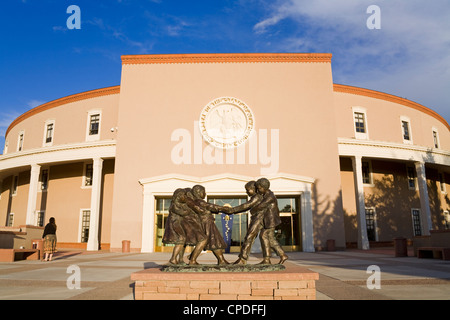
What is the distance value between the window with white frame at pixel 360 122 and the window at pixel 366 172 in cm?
206

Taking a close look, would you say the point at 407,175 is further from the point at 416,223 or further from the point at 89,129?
the point at 89,129

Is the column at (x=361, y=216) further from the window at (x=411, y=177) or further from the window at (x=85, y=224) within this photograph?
the window at (x=85, y=224)

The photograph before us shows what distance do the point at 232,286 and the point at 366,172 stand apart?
23.1 meters

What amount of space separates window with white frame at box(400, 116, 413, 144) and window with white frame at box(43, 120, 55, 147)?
93.9 ft

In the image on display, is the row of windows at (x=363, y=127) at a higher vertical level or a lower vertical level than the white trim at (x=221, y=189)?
higher

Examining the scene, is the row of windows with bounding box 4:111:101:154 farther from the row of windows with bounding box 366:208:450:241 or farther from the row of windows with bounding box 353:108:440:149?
the row of windows with bounding box 366:208:450:241

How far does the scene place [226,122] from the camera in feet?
73.5

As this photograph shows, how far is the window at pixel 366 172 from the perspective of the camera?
25.8 m

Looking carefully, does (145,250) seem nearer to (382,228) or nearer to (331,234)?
(331,234)

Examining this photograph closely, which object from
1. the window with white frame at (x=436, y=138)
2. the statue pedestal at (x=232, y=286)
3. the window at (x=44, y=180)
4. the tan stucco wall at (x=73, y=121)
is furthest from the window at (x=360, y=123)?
the window at (x=44, y=180)

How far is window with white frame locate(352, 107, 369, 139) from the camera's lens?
25.8m

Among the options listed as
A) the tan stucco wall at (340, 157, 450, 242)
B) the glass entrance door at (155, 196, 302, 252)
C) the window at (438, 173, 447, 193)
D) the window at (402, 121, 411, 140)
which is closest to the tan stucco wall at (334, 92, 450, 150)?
the window at (402, 121, 411, 140)

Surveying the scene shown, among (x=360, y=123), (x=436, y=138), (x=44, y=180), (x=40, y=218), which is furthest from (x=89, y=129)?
(x=436, y=138)
